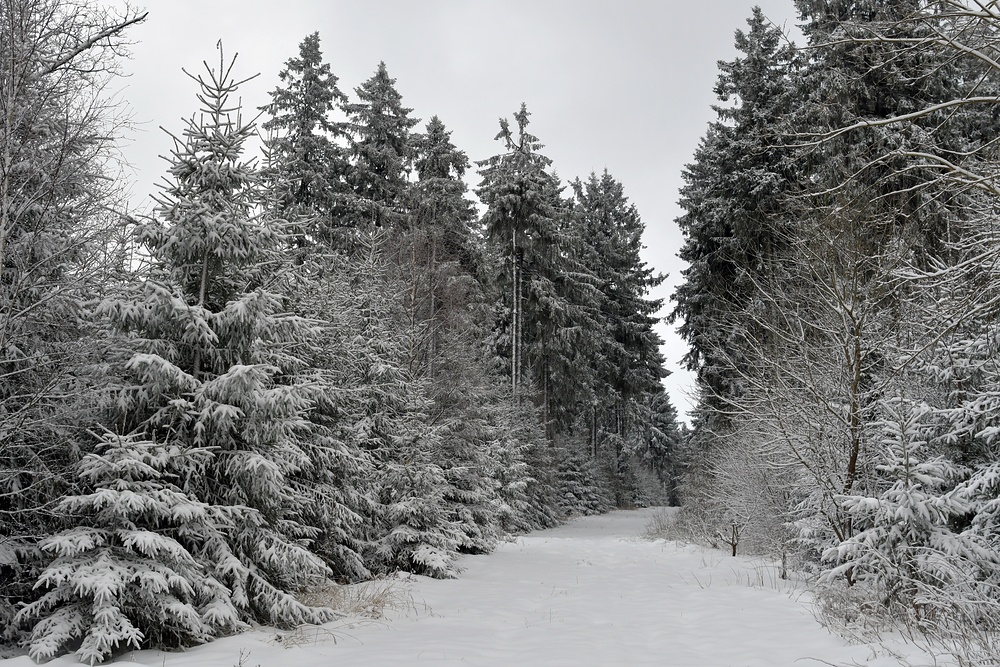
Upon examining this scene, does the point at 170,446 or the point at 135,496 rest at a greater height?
the point at 170,446

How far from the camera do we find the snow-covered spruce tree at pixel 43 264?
20.8ft

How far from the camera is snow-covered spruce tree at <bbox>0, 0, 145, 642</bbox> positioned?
6344 millimetres

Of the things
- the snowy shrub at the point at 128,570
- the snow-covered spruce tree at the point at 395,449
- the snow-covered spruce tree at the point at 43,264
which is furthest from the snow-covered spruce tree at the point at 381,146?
the snowy shrub at the point at 128,570

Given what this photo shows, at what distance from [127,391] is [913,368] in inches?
381

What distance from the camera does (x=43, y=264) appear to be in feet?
23.7

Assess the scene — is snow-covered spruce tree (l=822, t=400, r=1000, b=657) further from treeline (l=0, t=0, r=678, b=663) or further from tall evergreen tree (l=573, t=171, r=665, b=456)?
tall evergreen tree (l=573, t=171, r=665, b=456)

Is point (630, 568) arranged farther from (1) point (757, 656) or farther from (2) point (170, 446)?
(2) point (170, 446)

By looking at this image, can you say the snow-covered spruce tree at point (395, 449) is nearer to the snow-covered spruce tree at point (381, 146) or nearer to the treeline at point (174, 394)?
the treeline at point (174, 394)

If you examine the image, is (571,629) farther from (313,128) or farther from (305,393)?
(313,128)

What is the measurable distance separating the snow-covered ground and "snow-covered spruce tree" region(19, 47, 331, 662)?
0.41 m

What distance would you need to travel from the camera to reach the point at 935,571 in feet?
20.4

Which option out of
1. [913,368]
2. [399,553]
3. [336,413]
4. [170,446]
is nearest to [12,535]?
[170,446]

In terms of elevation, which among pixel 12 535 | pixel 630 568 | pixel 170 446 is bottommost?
pixel 630 568

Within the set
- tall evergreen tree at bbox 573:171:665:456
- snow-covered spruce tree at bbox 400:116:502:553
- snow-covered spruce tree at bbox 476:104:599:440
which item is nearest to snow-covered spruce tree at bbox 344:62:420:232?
snow-covered spruce tree at bbox 400:116:502:553
